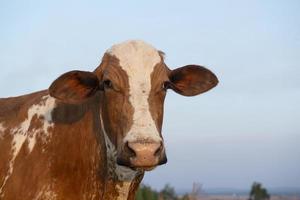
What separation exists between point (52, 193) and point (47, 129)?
0.87 meters

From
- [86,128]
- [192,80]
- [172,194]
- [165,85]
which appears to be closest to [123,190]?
[86,128]

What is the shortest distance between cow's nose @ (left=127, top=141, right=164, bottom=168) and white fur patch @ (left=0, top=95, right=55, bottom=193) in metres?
1.85

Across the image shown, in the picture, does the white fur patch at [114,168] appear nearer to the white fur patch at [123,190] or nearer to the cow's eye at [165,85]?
the white fur patch at [123,190]

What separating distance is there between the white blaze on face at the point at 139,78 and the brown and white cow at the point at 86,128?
12 mm

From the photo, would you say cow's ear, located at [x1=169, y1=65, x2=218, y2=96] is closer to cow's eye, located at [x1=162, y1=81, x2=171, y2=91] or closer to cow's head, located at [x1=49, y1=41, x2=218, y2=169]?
cow's head, located at [x1=49, y1=41, x2=218, y2=169]

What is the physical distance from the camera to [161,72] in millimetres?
6645

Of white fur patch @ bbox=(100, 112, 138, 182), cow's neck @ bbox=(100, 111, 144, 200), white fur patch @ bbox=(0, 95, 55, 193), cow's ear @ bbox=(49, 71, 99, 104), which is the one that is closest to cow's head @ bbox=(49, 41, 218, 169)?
cow's ear @ bbox=(49, 71, 99, 104)

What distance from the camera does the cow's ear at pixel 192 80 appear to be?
23.9 ft

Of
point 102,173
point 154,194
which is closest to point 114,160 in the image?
point 102,173

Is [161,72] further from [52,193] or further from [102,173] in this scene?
[52,193]

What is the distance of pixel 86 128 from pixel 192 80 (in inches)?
62.0

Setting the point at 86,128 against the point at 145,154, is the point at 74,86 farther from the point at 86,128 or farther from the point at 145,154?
the point at 145,154

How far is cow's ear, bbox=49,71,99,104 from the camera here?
684 centimetres

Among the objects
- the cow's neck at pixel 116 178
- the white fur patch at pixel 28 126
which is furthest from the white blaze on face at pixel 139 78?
the white fur patch at pixel 28 126
